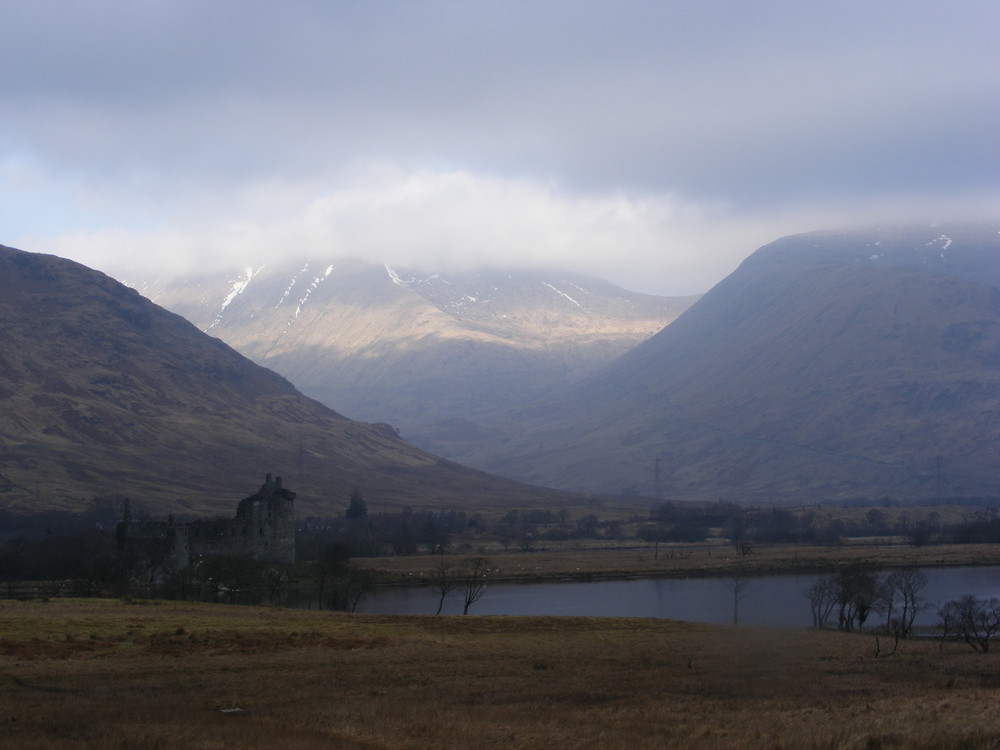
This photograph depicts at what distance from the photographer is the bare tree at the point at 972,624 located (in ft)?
160

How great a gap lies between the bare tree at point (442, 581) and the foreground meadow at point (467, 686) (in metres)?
24.0

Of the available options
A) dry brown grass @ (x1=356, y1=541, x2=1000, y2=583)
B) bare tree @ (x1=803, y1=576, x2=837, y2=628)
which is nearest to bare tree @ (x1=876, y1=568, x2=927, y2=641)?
bare tree @ (x1=803, y1=576, x2=837, y2=628)

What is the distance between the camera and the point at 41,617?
5012 cm

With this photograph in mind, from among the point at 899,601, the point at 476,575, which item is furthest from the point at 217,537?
the point at 899,601

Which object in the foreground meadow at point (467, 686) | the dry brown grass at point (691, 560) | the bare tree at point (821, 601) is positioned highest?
the foreground meadow at point (467, 686)

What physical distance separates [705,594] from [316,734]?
227 feet

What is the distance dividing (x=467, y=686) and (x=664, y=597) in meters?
58.3

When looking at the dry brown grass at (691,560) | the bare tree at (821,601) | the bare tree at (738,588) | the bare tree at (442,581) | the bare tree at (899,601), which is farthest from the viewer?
the dry brown grass at (691,560)

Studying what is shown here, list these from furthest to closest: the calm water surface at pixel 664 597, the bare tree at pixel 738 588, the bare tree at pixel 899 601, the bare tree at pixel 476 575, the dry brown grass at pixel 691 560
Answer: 1. the dry brown grass at pixel 691 560
2. the bare tree at pixel 476 575
3. the calm water surface at pixel 664 597
4. the bare tree at pixel 738 588
5. the bare tree at pixel 899 601

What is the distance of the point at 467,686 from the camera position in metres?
34.3

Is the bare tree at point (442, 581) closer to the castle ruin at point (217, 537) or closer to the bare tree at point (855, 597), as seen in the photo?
the castle ruin at point (217, 537)

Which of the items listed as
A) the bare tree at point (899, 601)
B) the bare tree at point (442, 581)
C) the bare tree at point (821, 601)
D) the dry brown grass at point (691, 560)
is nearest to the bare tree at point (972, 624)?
the bare tree at point (899, 601)

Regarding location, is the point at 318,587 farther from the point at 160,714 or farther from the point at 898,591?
the point at 160,714

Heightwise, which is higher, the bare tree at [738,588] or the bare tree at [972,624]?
the bare tree at [972,624]
